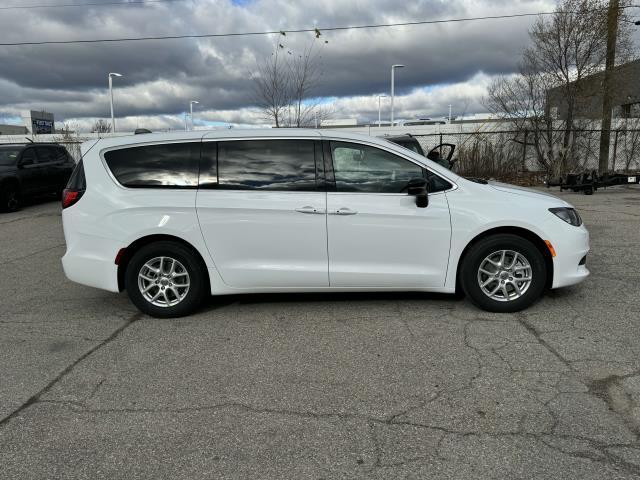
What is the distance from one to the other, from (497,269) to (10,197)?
1355 centimetres

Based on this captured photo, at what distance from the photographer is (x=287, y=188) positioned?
15.7ft

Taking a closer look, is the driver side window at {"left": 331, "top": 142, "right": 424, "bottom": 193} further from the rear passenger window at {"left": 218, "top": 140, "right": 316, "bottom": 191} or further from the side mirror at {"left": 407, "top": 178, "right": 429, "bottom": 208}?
the rear passenger window at {"left": 218, "top": 140, "right": 316, "bottom": 191}

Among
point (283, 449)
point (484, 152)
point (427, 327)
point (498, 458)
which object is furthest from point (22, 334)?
point (484, 152)

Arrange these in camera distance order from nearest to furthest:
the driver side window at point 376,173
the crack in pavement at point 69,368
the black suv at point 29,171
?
the crack in pavement at point 69,368 → the driver side window at point 376,173 → the black suv at point 29,171

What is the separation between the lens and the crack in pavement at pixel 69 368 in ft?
10.6

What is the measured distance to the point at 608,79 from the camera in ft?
58.4

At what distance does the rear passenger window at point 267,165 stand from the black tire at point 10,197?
37.5 feet

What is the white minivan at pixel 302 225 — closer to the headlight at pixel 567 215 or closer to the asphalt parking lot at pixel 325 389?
the headlight at pixel 567 215

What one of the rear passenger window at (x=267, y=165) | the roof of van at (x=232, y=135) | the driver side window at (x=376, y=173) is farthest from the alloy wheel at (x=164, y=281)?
the driver side window at (x=376, y=173)

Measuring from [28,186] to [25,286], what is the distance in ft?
31.0

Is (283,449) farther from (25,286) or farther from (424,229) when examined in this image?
(25,286)

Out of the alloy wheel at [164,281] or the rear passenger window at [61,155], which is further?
the rear passenger window at [61,155]

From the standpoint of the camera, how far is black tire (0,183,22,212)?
13.5m

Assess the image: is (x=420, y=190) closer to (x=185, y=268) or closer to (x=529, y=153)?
(x=185, y=268)
